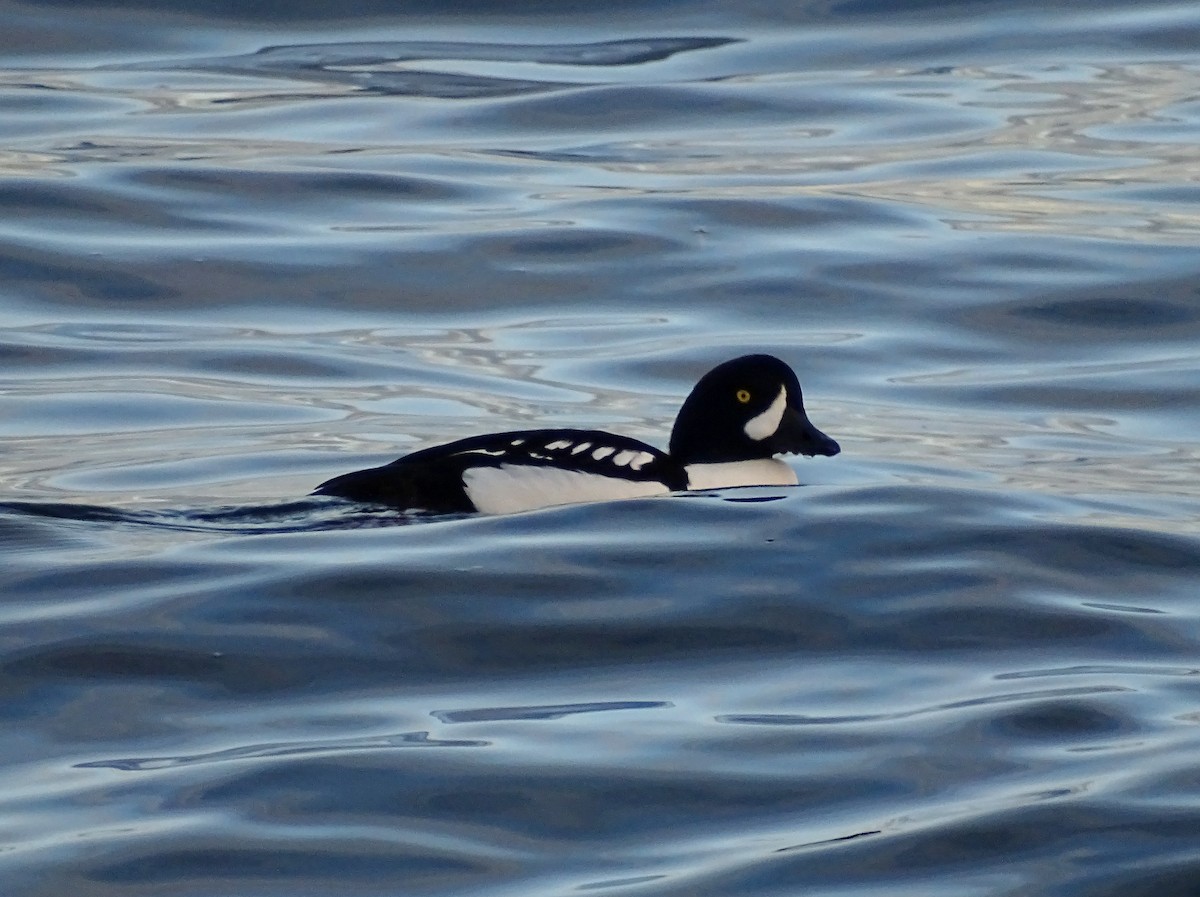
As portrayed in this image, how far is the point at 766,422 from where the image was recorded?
842cm

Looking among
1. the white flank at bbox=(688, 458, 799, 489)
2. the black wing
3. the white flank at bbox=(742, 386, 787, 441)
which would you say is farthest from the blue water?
the white flank at bbox=(742, 386, 787, 441)

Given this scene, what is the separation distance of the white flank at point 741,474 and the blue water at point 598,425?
1.01 feet

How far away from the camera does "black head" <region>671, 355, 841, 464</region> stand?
27.6 feet

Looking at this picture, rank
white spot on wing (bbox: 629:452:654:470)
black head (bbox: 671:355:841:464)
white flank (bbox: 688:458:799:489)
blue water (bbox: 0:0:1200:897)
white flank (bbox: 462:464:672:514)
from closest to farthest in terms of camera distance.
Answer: blue water (bbox: 0:0:1200:897) → white flank (bbox: 462:464:672:514) → white spot on wing (bbox: 629:452:654:470) → white flank (bbox: 688:458:799:489) → black head (bbox: 671:355:841:464)

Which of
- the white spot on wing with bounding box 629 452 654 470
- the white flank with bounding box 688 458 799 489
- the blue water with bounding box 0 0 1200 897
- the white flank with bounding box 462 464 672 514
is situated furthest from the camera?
the white flank with bounding box 688 458 799 489

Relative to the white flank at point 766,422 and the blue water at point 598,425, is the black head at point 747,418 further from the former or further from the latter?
the blue water at point 598,425

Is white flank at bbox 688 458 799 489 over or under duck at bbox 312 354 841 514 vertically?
under

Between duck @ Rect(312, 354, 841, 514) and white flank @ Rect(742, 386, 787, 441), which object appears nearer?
duck @ Rect(312, 354, 841, 514)

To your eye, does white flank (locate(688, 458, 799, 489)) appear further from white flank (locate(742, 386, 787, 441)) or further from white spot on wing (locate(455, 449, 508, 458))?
white spot on wing (locate(455, 449, 508, 458))

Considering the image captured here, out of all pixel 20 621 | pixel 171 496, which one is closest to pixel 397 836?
pixel 20 621

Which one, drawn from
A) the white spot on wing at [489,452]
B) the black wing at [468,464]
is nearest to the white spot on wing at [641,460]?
the black wing at [468,464]

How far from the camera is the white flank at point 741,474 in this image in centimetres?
826

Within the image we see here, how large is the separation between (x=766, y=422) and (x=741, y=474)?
222 mm

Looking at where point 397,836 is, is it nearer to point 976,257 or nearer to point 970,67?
point 976,257
